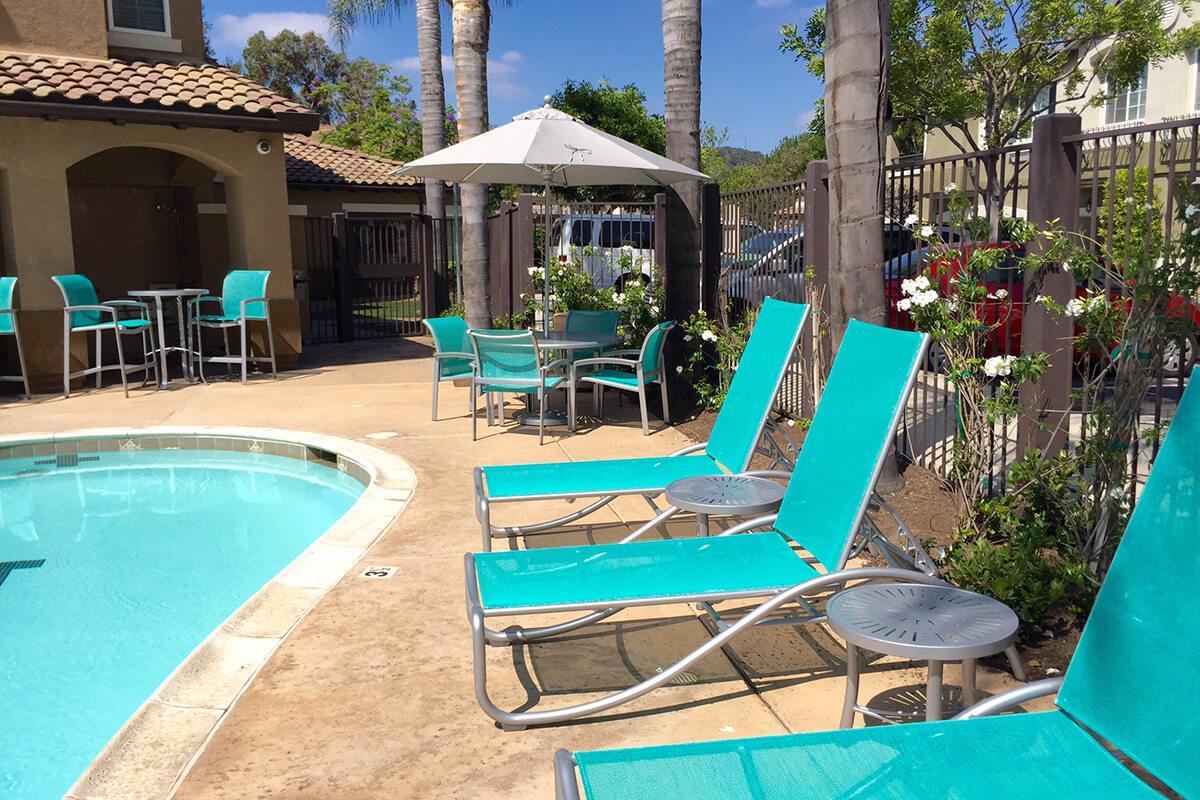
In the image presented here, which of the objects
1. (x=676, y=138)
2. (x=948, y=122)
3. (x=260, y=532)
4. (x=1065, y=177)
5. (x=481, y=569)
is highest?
(x=948, y=122)

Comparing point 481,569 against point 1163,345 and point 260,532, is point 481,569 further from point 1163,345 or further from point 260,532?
point 260,532

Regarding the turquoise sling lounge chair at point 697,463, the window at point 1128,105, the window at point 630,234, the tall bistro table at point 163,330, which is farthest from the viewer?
the window at point 1128,105

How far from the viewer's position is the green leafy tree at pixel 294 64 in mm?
51688

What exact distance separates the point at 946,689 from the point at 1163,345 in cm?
149

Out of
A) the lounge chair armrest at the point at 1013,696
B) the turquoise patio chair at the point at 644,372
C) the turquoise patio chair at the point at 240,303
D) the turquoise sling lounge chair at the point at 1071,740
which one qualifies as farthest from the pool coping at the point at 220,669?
the turquoise patio chair at the point at 240,303

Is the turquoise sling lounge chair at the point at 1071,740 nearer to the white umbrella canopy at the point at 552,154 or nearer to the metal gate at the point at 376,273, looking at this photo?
the white umbrella canopy at the point at 552,154

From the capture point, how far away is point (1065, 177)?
427cm

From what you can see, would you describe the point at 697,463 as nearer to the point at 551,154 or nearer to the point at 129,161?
the point at 551,154

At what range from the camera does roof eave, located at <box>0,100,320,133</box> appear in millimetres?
10586

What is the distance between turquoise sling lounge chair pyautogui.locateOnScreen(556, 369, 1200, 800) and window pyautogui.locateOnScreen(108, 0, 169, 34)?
14.3m

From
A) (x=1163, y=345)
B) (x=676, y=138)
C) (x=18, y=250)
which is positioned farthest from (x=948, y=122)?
(x=1163, y=345)

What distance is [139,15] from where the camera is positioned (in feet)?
44.1

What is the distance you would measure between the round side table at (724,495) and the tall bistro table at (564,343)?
3.59 metres

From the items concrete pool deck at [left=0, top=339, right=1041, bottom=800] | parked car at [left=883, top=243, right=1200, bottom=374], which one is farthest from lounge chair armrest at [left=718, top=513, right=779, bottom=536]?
parked car at [left=883, top=243, right=1200, bottom=374]
